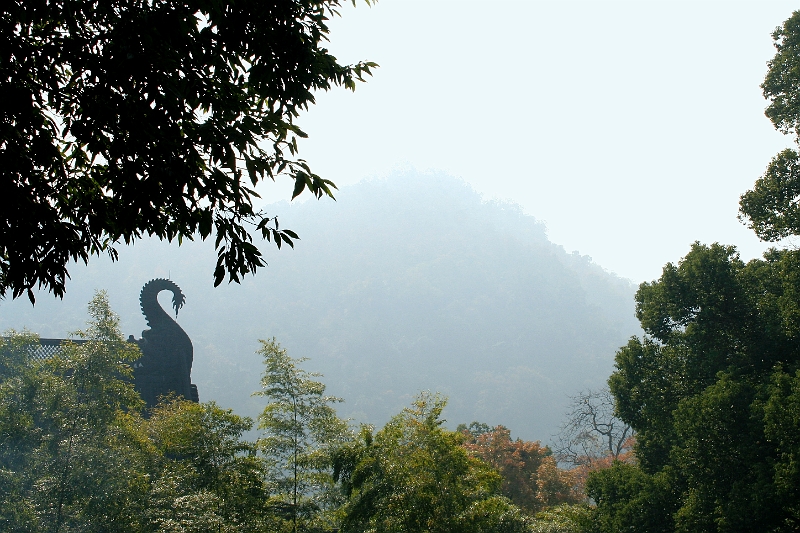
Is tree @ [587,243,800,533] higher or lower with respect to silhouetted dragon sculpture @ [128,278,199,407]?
lower

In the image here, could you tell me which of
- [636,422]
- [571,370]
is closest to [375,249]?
[571,370]

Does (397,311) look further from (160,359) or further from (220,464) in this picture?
(220,464)

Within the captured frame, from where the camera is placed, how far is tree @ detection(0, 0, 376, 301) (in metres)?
2.49

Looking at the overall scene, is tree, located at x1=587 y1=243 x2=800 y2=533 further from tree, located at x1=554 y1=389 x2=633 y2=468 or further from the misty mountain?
the misty mountain

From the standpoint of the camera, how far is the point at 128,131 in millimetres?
2596

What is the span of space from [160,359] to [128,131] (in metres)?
11.2

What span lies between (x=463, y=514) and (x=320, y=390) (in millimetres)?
2657

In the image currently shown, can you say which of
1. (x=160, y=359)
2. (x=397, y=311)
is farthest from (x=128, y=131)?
(x=397, y=311)

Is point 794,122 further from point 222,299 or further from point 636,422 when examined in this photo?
point 222,299

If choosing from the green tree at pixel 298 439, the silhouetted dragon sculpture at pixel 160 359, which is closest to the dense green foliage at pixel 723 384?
the green tree at pixel 298 439

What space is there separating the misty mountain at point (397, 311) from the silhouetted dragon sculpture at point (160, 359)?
4774cm

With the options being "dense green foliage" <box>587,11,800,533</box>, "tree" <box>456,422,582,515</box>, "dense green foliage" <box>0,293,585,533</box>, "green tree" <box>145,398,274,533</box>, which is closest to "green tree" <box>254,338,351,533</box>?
"dense green foliage" <box>0,293,585,533</box>

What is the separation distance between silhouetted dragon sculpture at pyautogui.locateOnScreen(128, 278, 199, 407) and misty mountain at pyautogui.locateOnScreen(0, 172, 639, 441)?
47738mm

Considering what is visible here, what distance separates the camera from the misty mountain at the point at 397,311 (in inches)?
2495
